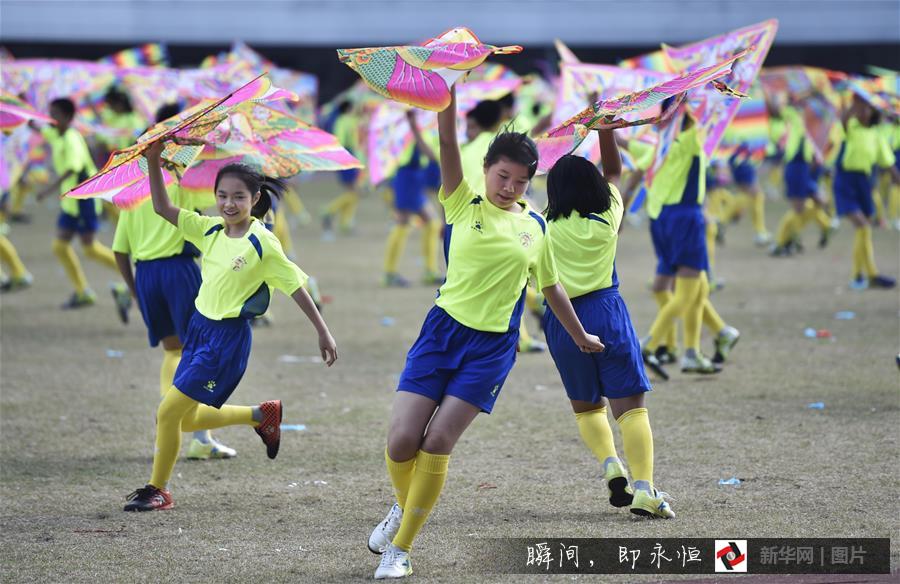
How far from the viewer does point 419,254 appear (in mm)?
16359

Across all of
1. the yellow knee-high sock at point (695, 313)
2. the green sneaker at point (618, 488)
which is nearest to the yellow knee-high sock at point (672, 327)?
the yellow knee-high sock at point (695, 313)

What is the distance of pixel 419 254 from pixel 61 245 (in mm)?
6000

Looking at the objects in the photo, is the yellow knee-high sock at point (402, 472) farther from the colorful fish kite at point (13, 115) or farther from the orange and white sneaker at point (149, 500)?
the colorful fish kite at point (13, 115)

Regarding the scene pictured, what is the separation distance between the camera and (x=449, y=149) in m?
4.31

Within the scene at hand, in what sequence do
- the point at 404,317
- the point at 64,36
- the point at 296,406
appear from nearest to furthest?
the point at 296,406 → the point at 404,317 → the point at 64,36

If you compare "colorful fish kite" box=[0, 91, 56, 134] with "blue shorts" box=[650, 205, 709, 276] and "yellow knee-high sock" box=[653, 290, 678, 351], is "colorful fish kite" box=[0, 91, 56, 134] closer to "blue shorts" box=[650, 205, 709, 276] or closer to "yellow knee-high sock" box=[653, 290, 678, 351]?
"blue shorts" box=[650, 205, 709, 276]

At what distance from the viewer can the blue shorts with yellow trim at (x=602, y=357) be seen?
507 cm

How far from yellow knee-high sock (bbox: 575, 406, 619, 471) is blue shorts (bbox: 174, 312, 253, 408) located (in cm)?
148

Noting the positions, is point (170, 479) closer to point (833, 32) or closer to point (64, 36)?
point (64, 36)

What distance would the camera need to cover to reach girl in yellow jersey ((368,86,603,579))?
14.1ft

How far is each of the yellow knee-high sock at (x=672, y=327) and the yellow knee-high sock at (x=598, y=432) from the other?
3054 millimetres

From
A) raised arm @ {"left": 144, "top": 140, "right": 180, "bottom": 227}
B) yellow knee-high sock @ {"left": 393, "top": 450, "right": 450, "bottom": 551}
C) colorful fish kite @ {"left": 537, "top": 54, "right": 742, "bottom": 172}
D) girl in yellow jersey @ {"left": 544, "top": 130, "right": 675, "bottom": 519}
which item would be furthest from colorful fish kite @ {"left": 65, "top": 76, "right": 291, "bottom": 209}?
yellow knee-high sock @ {"left": 393, "top": 450, "right": 450, "bottom": 551}

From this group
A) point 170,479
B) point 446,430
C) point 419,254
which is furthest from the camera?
point 419,254

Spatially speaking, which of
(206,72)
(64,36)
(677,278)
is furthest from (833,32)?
(677,278)
